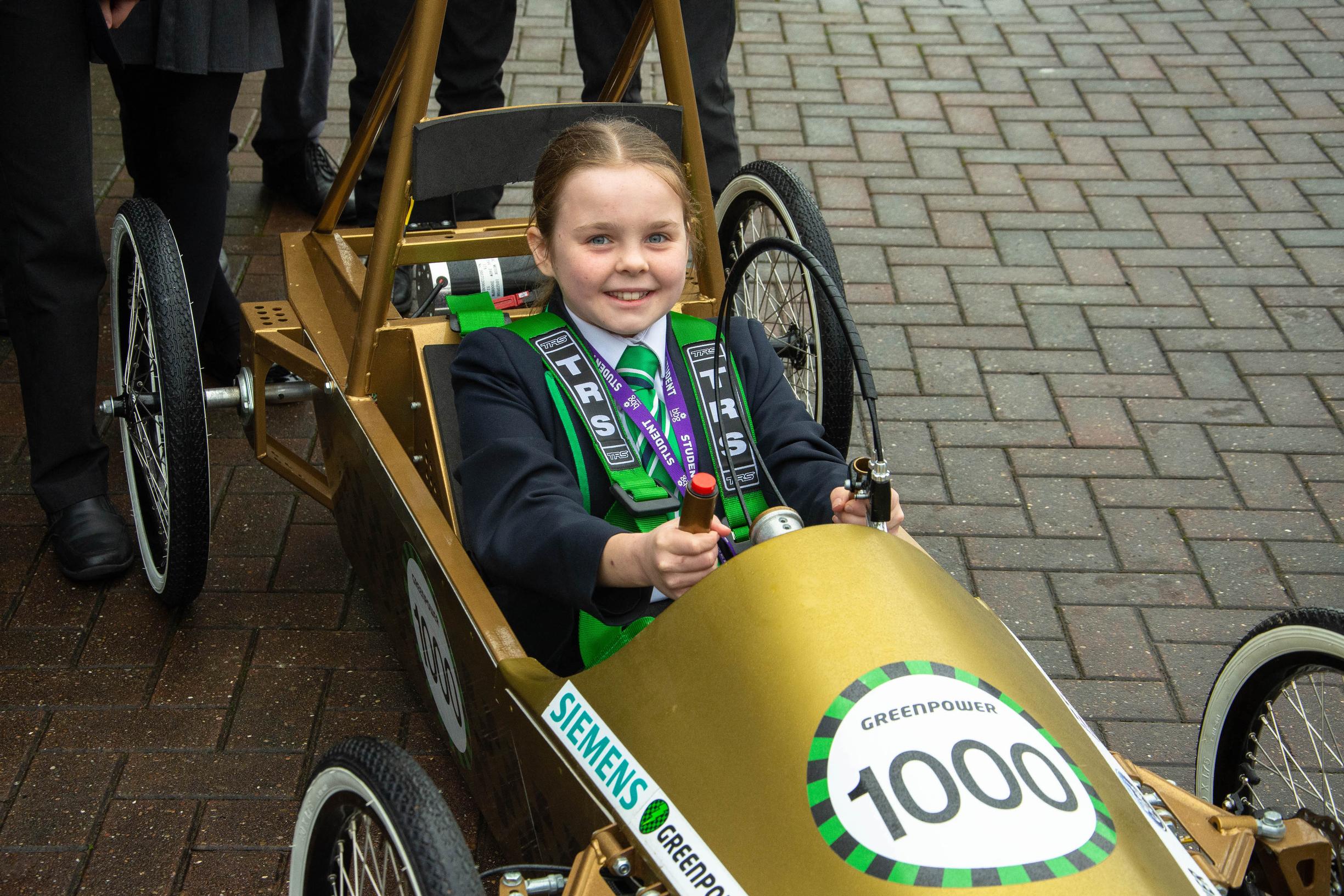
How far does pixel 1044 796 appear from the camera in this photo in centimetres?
150

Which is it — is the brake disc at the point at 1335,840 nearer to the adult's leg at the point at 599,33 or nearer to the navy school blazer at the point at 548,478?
the navy school blazer at the point at 548,478

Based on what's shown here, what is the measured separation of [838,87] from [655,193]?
3755 millimetres

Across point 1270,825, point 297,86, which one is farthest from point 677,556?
point 297,86

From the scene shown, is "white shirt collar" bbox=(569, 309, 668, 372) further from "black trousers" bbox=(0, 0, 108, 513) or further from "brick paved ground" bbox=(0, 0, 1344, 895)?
"black trousers" bbox=(0, 0, 108, 513)

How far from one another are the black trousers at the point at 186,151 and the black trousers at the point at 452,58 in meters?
0.45

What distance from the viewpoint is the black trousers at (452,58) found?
3449 millimetres

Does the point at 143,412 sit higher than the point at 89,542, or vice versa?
the point at 143,412

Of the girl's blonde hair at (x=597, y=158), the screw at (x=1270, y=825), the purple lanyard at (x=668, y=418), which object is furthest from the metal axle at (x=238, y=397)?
the screw at (x=1270, y=825)

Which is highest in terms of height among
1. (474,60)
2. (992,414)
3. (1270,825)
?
(474,60)

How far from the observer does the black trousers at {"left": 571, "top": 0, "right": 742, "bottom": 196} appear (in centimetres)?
345

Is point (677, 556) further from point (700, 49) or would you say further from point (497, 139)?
point (700, 49)

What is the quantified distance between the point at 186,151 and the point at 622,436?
1561mm

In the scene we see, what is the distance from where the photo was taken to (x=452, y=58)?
3539 mm

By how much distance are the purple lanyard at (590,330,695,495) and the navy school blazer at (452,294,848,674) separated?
34 mm
